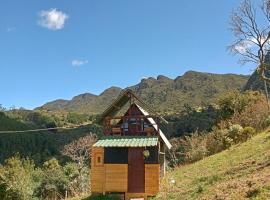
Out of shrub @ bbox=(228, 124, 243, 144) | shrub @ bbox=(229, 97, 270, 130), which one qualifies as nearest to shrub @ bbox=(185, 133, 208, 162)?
shrub @ bbox=(229, 97, 270, 130)

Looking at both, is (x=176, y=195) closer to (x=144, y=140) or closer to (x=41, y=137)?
(x=144, y=140)

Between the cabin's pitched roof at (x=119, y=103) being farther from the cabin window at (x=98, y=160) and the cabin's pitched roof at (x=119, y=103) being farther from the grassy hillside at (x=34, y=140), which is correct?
the grassy hillside at (x=34, y=140)

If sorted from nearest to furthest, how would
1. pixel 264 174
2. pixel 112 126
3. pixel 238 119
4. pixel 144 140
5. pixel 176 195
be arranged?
pixel 264 174 < pixel 176 195 < pixel 144 140 < pixel 112 126 < pixel 238 119

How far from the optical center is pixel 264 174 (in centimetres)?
1936

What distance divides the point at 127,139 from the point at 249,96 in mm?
27542

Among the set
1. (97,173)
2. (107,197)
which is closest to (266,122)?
(97,173)

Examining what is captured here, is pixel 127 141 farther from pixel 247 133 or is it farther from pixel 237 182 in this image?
pixel 247 133

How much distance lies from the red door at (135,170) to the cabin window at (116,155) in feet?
1.16

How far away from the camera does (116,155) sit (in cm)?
2867

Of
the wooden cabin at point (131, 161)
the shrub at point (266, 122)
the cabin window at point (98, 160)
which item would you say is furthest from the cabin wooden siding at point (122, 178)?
the shrub at point (266, 122)

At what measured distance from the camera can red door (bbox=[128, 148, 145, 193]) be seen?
28391mm

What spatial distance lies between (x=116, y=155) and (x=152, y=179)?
299cm

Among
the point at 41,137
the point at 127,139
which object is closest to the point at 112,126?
the point at 127,139

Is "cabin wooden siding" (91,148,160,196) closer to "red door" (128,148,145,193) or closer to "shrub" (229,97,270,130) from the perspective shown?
"red door" (128,148,145,193)
